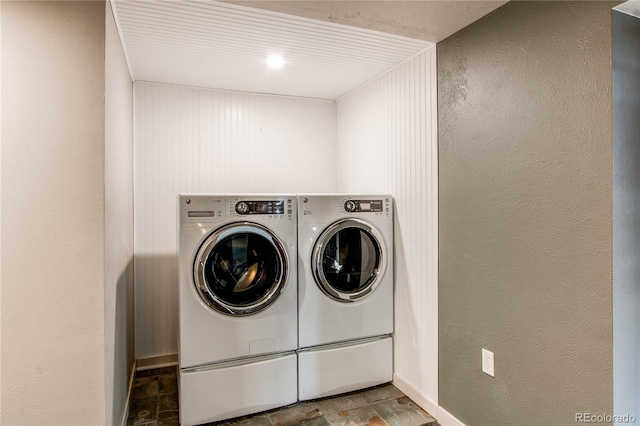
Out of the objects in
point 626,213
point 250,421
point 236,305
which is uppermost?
point 626,213

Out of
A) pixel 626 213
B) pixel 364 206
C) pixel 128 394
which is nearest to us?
pixel 626 213

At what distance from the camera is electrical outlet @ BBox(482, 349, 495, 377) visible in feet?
5.99

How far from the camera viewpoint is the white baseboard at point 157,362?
2.85m

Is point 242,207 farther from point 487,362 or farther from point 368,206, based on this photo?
point 487,362

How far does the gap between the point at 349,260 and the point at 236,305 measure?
2.57ft

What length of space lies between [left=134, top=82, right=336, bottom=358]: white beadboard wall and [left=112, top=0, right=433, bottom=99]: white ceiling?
184 millimetres

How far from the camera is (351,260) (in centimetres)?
249

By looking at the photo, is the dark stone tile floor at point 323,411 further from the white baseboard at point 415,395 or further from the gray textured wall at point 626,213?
the gray textured wall at point 626,213

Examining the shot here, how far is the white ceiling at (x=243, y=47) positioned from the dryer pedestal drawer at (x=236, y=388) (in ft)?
6.15

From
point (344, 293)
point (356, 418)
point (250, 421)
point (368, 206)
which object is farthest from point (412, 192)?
point (250, 421)

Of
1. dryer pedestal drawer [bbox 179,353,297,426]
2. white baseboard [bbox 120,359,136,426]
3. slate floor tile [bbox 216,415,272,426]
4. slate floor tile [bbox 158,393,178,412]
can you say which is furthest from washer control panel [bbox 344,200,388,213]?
white baseboard [bbox 120,359,136,426]

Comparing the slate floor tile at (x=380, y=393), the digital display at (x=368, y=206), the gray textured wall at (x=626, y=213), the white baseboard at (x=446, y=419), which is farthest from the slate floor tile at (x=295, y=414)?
the gray textured wall at (x=626, y=213)

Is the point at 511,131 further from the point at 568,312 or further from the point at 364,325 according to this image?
the point at 364,325

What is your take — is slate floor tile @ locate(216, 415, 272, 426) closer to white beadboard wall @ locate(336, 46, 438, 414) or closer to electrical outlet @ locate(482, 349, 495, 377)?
white beadboard wall @ locate(336, 46, 438, 414)
